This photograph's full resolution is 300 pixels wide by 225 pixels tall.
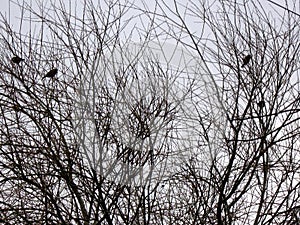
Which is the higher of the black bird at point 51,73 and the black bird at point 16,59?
the black bird at point 16,59

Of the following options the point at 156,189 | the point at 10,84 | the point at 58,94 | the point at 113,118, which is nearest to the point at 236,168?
the point at 156,189

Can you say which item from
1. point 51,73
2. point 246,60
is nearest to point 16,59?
point 51,73

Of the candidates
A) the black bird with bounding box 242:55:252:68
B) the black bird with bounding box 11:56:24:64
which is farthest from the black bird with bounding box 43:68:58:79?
the black bird with bounding box 242:55:252:68

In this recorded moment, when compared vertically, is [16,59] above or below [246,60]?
above

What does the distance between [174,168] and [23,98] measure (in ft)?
2.64

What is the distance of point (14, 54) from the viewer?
9.65 feet

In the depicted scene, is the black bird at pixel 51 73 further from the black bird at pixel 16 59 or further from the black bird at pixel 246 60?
the black bird at pixel 246 60

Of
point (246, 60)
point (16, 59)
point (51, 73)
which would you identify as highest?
point (16, 59)

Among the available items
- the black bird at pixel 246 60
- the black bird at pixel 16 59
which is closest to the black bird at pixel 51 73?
the black bird at pixel 16 59

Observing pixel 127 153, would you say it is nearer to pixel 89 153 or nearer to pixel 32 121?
pixel 89 153

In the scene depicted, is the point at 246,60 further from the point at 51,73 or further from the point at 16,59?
the point at 16,59

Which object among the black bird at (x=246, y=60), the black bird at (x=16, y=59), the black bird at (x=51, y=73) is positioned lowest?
the black bird at (x=246, y=60)

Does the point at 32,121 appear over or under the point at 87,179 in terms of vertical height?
over

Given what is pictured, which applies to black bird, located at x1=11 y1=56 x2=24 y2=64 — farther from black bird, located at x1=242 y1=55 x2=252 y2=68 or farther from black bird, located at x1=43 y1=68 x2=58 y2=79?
black bird, located at x1=242 y1=55 x2=252 y2=68
